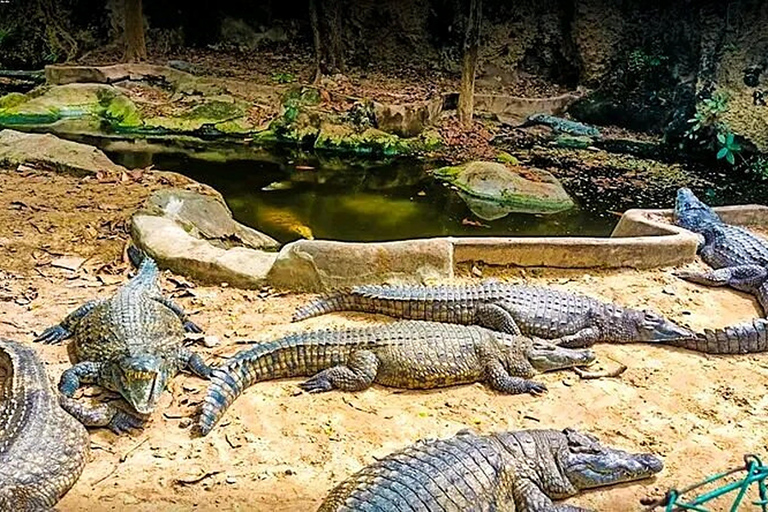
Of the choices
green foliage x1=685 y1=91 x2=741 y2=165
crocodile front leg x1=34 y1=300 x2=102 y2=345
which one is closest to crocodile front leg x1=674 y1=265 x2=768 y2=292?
crocodile front leg x1=34 y1=300 x2=102 y2=345

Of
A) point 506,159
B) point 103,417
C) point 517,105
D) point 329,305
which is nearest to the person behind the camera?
point 103,417

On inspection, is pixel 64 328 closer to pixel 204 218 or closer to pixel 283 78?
pixel 204 218

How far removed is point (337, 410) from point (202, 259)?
61.9 inches

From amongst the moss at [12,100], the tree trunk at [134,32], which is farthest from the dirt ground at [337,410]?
the tree trunk at [134,32]

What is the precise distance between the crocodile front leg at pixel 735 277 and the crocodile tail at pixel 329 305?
2.05 metres

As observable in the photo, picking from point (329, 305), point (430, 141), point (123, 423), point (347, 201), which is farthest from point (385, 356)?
point (430, 141)

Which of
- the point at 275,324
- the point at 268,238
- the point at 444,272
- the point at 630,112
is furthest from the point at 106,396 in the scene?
the point at 630,112

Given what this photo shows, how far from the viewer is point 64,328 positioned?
3736 mm

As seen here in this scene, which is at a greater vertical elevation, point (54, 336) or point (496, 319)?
point (496, 319)

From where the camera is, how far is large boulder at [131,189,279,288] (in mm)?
4316

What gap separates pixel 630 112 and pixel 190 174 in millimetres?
6842

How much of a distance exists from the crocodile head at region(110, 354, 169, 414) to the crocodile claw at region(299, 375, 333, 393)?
606mm

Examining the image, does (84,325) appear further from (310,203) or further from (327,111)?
(327,111)

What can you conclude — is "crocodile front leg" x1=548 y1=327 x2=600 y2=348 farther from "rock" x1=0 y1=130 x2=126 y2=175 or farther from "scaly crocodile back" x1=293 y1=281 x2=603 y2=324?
"rock" x1=0 y1=130 x2=126 y2=175
